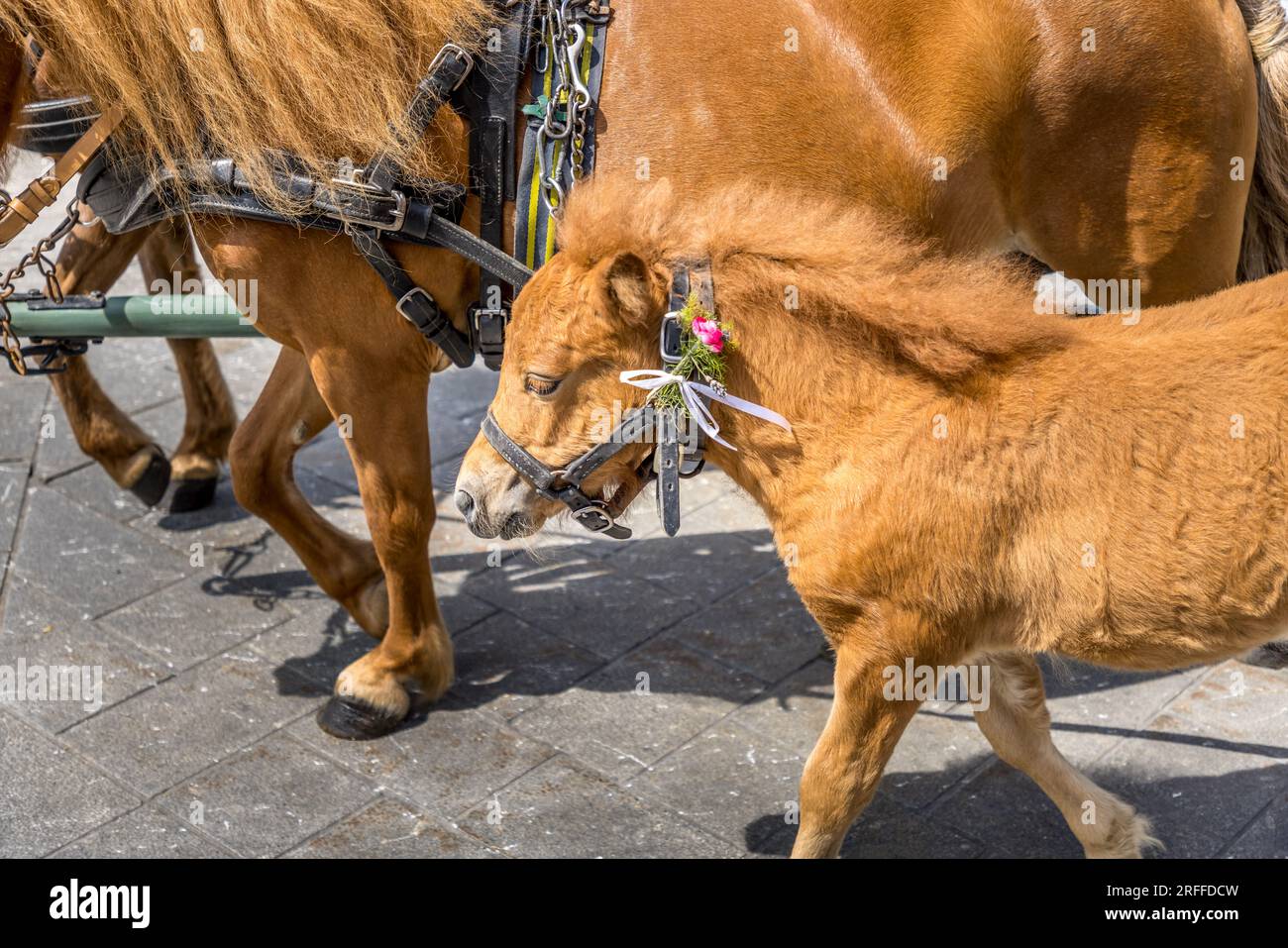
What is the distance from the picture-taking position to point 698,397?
2625mm

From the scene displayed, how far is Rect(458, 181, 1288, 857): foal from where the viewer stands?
250 cm

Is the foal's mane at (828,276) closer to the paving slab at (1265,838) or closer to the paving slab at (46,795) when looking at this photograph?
the paving slab at (1265,838)

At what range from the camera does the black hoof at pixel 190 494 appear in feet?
16.6

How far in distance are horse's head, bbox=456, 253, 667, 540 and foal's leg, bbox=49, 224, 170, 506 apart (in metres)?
2.50

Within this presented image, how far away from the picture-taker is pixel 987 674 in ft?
9.95

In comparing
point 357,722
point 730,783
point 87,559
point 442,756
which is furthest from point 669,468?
point 87,559

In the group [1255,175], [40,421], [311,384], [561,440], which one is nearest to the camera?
[561,440]

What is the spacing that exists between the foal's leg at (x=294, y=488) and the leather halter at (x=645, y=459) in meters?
1.52

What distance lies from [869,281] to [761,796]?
→ 160 centimetres

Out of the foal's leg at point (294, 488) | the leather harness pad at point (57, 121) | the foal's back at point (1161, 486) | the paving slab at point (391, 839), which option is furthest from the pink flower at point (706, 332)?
the foal's leg at point (294, 488)

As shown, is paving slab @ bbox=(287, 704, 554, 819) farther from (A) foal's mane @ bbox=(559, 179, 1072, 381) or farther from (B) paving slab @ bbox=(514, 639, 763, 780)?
(A) foal's mane @ bbox=(559, 179, 1072, 381)

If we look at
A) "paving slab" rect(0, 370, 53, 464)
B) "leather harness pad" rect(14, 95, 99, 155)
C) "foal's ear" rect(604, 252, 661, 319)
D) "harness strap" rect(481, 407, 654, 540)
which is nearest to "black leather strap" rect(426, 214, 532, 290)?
"harness strap" rect(481, 407, 654, 540)

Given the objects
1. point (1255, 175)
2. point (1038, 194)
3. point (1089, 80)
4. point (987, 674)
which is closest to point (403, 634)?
point (987, 674)

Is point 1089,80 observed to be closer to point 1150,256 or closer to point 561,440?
point 1150,256
